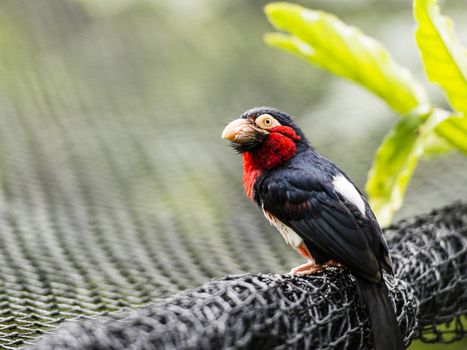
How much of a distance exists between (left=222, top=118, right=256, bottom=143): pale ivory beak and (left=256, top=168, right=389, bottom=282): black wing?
160 mm

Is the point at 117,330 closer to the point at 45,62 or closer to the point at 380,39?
the point at 45,62

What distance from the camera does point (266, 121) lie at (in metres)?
2.27

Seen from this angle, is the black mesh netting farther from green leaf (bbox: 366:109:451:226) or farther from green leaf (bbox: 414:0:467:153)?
green leaf (bbox: 414:0:467:153)

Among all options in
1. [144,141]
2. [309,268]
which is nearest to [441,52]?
[309,268]

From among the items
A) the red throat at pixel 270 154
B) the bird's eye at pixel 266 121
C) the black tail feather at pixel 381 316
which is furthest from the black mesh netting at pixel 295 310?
the bird's eye at pixel 266 121

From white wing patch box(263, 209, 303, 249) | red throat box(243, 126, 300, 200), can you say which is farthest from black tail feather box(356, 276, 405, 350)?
red throat box(243, 126, 300, 200)

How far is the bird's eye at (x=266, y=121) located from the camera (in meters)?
2.26

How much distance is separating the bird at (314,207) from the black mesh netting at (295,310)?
0.07m

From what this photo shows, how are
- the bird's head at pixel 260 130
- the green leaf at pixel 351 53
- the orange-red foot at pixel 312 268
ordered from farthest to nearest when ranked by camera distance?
the green leaf at pixel 351 53, the bird's head at pixel 260 130, the orange-red foot at pixel 312 268

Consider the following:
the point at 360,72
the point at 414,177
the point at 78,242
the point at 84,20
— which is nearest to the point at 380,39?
the point at 414,177

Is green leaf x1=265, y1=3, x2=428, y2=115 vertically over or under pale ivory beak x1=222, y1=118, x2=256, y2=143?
over

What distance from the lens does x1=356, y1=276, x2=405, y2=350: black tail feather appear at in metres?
1.75

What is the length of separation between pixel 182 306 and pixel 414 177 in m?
2.79

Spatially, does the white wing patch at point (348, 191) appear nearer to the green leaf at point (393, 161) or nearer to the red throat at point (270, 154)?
the red throat at point (270, 154)
